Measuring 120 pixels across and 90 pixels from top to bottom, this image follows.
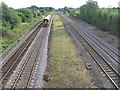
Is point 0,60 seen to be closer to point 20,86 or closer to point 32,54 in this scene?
point 32,54

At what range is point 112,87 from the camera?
428 inches

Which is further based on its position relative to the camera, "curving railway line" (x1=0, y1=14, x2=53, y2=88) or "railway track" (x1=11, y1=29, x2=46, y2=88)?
"curving railway line" (x1=0, y1=14, x2=53, y2=88)

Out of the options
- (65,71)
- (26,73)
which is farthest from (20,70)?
(65,71)

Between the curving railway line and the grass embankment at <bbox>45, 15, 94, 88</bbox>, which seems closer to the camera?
the grass embankment at <bbox>45, 15, 94, 88</bbox>

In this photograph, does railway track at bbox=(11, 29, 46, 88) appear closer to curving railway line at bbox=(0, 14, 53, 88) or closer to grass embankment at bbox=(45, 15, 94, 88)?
curving railway line at bbox=(0, 14, 53, 88)

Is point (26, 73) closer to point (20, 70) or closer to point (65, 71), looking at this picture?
point (20, 70)

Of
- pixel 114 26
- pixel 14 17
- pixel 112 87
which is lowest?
pixel 112 87

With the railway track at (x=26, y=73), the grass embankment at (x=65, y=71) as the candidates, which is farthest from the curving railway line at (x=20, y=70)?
the grass embankment at (x=65, y=71)

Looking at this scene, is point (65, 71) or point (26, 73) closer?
point (26, 73)

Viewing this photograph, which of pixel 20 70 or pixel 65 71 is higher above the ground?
pixel 20 70

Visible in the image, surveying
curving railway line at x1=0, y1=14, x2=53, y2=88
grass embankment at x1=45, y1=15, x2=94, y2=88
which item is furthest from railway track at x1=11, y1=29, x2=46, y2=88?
grass embankment at x1=45, y1=15, x2=94, y2=88

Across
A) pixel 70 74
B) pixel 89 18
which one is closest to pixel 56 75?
pixel 70 74

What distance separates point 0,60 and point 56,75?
801 cm

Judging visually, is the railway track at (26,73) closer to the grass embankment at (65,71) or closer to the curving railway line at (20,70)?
the curving railway line at (20,70)
